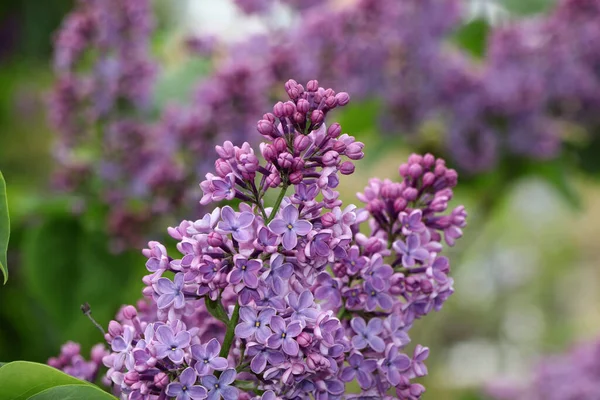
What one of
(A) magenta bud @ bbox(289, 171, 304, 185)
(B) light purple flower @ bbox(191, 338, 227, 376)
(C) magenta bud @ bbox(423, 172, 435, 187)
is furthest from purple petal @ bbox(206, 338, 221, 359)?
→ (C) magenta bud @ bbox(423, 172, 435, 187)

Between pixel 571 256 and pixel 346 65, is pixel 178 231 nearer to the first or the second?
pixel 346 65

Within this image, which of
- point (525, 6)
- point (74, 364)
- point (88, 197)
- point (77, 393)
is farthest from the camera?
point (525, 6)

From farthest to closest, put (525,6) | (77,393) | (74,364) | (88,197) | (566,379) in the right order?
1. (525,6)
2. (566,379)
3. (88,197)
4. (74,364)
5. (77,393)

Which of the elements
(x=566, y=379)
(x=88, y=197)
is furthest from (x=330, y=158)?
(x=566, y=379)

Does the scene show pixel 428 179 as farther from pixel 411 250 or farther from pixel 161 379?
pixel 161 379

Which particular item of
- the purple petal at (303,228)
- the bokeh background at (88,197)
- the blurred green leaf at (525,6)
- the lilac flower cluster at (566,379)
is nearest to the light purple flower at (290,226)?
the purple petal at (303,228)
